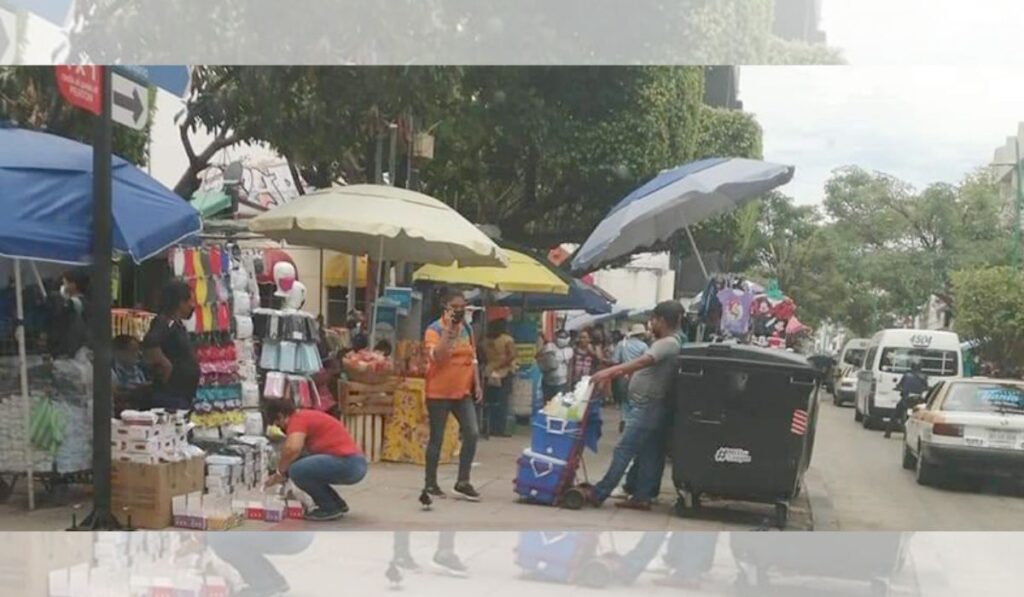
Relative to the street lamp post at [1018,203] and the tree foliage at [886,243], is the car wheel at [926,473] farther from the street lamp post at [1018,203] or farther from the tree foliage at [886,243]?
the street lamp post at [1018,203]

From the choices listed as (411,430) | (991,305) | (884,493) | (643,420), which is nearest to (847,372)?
→ (884,493)

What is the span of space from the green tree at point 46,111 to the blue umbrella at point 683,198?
2.44 metres

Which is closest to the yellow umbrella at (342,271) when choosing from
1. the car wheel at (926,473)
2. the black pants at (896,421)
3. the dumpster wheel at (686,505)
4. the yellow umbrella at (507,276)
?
the yellow umbrella at (507,276)

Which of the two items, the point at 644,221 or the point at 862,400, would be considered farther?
the point at 862,400

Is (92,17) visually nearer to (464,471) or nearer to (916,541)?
(464,471)

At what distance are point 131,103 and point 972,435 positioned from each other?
461 cm

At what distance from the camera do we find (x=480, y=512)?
18.1 feet

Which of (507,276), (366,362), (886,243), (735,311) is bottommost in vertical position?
(366,362)

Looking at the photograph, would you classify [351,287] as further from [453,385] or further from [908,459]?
[908,459]

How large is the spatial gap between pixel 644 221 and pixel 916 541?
8.27ft

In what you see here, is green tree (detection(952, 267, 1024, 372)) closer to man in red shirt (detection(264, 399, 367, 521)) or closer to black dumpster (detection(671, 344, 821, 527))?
black dumpster (detection(671, 344, 821, 527))

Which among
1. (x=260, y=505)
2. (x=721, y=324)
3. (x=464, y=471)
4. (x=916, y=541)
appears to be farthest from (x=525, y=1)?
(x=916, y=541)

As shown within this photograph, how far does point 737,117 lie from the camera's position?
5.28 metres

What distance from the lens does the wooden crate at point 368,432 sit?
5707mm
